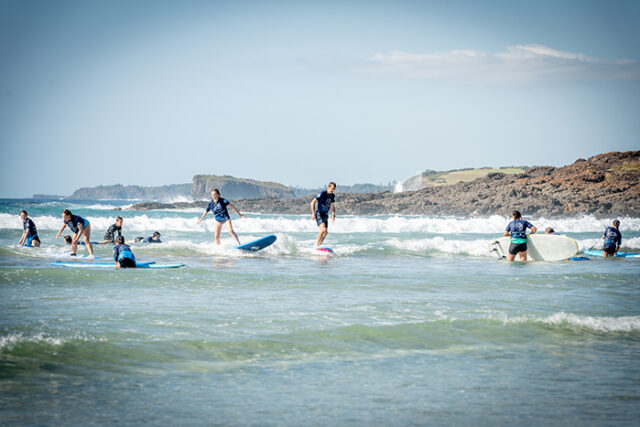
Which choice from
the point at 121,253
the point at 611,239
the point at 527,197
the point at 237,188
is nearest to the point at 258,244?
the point at 121,253

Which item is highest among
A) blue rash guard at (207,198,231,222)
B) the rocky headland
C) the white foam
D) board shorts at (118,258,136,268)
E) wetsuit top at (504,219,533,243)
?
the rocky headland

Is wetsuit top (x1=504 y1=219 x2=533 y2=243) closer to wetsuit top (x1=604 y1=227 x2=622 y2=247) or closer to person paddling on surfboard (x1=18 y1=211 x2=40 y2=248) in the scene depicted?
wetsuit top (x1=604 y1=227 x2=622 y2=247)

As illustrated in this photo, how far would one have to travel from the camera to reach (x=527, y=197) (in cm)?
6159

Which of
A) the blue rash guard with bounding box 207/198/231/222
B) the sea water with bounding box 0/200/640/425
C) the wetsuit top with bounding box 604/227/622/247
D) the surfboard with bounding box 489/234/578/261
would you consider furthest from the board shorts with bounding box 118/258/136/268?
the wetsuit top with bounding box 604/227/622/247

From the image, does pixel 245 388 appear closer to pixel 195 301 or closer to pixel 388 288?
pixel 195 301

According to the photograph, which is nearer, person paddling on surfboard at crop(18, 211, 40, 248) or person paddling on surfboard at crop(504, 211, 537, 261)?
person paddling on surfboard at crop(504, 211, 537, 261)

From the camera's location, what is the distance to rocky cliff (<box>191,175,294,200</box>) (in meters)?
159

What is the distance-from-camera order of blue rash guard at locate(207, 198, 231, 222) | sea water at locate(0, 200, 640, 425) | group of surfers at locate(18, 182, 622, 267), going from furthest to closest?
blue rash guard at locate(207, 198, 231, 222) < group of surfers at locate(18, 182, 622, 267) < sea water at locate(0, 200, 640, 425)

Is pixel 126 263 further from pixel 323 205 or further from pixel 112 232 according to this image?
pixel 323 205

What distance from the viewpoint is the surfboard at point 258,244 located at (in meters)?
17.7

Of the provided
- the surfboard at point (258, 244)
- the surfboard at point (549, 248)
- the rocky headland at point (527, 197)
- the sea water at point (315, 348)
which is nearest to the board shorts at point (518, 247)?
the surfboard at point (549, 248)

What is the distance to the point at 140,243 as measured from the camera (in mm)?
20719

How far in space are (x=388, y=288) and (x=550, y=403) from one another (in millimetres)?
6107

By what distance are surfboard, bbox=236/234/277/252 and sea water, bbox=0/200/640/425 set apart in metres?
4.50
